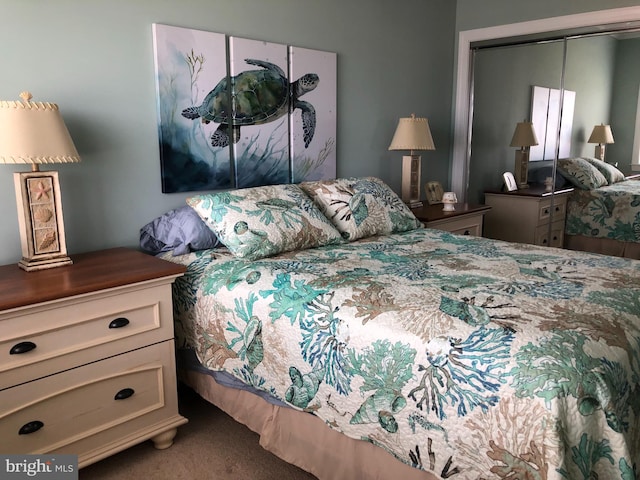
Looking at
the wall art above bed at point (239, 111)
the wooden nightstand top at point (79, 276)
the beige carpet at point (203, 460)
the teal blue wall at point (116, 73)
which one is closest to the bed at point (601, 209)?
the teal blue wall at point (116, 73)

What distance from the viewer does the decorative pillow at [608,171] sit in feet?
11.9

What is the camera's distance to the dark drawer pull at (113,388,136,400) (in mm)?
1924

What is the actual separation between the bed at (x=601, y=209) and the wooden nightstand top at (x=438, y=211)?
2.27ft

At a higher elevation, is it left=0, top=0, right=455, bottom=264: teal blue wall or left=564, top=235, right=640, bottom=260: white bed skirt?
left=0, top=0, right=455, bottom=264: teal blue wall

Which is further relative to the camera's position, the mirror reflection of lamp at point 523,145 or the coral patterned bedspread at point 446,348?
the mirror reflection of lamp at point 523,145

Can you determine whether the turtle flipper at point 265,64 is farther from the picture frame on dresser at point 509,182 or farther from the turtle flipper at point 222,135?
the picture frame on dresser at point 509,182

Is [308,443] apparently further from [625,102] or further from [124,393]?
[625,102]

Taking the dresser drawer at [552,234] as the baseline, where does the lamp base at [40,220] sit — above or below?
above

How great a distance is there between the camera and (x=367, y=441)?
160 centimetres

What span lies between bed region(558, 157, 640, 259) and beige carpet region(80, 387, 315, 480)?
2.86 metres

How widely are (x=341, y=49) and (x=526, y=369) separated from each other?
254 centimetres

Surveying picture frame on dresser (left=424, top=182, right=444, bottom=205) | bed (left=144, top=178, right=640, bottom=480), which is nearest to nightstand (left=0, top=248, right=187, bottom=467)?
bed (left=144, top=178, right=640, bottom=480)

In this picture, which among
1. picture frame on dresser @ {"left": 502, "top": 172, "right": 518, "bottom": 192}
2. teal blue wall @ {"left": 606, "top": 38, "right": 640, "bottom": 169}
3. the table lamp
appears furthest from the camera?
picture frame on dresser @ {"left": 502, "top": 172, "right": 518, "bottom": 192}

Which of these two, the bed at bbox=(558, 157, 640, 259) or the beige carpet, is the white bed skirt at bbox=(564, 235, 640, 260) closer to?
the bed at bbox=(558, 157, 640, 259)
